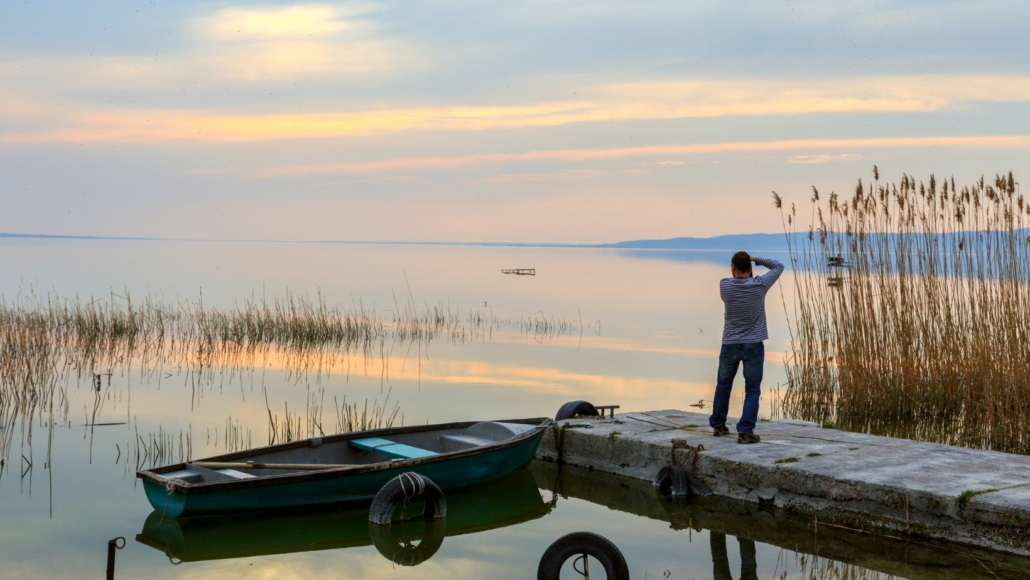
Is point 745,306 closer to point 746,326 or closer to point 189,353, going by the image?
point 746,326

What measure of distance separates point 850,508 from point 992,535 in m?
1.06

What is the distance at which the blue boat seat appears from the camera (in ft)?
30.5

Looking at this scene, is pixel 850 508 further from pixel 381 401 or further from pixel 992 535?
pixel 381 401

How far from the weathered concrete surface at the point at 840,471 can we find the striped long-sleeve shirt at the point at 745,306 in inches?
39.3

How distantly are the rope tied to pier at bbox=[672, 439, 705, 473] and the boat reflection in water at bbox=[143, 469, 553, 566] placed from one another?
59.3 inches

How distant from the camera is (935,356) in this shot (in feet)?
39.7

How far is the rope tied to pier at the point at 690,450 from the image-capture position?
9.08 m

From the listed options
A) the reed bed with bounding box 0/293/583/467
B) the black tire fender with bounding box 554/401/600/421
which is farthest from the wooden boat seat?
the black tire fender with bounding box 554/401/600/421

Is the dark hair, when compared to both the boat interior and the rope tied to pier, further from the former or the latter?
the boat interior

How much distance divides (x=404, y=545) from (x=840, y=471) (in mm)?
3432

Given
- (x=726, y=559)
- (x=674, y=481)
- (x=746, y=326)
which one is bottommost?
(x=726, y=559)

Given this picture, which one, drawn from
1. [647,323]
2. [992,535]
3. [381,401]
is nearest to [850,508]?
[992,535]

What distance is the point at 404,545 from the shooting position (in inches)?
315

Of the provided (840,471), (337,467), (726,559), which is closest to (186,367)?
(337,467)
